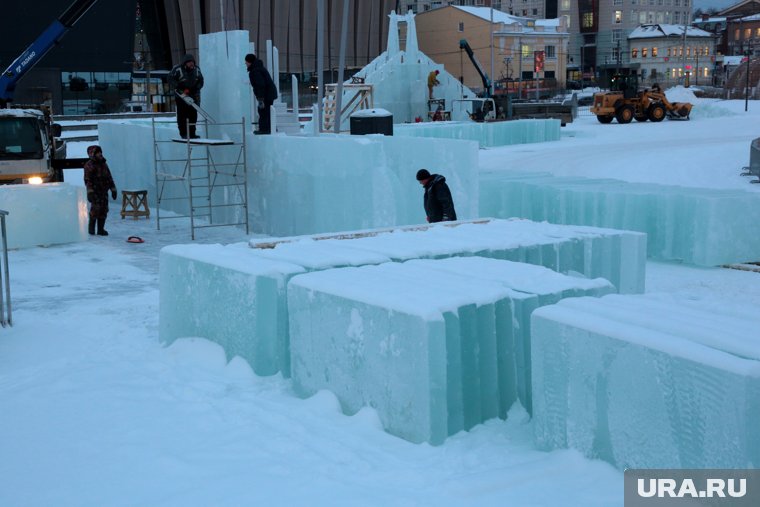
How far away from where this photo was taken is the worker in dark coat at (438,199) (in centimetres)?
1167

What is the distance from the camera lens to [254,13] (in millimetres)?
63750

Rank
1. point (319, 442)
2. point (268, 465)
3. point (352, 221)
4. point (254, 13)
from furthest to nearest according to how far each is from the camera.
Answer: point (254, 13) < point (352, 221) < point (319, 442) < point (268, 465)

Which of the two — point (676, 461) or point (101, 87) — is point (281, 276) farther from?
point (101, 87)

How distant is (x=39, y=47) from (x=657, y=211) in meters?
16.3

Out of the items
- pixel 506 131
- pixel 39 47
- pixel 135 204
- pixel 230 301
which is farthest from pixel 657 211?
pixel 506 131

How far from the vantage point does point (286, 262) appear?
8102mm

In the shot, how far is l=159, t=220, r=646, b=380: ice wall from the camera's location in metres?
7.68

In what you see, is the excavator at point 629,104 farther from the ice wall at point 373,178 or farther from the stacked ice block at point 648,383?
the stacked ice block at point 648,383

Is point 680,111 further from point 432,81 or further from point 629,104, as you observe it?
point 432,81

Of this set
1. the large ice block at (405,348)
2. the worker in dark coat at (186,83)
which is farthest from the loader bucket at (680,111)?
the large ice block at (405,348)

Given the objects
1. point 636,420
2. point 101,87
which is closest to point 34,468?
point 636,420

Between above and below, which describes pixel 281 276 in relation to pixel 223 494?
above

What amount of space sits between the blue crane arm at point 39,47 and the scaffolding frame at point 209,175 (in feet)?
15.7

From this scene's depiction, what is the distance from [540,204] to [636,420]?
1103 cm
